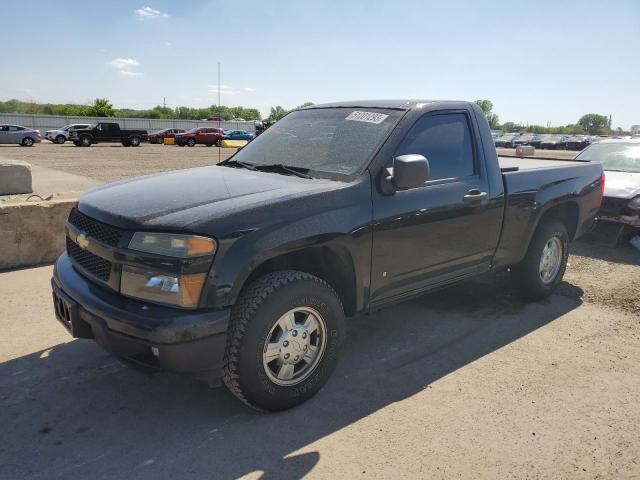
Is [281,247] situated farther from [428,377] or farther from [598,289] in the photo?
[598,289]

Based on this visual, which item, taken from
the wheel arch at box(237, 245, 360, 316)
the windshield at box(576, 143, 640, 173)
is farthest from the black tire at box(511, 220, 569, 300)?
the windshield at box(576, 143, 640, 173)

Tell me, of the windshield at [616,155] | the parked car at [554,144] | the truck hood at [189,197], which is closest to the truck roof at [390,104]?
the truck hood at [189,197]

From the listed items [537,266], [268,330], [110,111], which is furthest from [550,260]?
[110,111]

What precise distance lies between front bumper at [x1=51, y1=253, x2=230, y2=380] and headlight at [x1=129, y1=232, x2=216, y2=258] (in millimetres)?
285

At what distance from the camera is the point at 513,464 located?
2678 mm

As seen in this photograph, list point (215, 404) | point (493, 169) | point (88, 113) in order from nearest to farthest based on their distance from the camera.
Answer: point (215, 404)
point (493, 169)
point (88, 113)

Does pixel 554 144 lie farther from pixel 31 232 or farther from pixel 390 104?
pixel 31 232

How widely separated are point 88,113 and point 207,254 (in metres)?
73.7

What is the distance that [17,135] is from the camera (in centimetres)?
3062

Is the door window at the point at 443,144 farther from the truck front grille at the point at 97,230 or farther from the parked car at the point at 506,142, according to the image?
the parked car at the point at 506,142

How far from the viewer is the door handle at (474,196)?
3.93 meters

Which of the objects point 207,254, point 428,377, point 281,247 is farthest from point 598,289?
point 207,254

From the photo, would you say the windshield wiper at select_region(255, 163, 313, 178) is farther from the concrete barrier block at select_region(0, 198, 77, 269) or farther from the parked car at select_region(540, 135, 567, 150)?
the parked car at select_region(540, 135, 567, 150)

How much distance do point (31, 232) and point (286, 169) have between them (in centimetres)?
363
